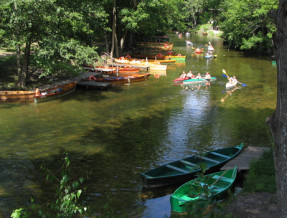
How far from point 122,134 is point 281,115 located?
11993mm

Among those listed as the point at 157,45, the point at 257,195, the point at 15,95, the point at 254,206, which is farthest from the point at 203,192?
the point at 157,45

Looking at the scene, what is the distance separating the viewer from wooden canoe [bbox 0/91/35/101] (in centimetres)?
2219

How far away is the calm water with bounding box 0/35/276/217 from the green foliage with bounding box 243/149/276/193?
8.71ft

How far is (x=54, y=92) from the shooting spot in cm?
2397

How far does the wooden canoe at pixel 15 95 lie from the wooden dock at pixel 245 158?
15.2 m

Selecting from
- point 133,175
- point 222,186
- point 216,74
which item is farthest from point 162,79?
point 222,186

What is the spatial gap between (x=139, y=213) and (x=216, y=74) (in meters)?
26.4

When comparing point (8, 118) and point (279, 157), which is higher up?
point (279, 157)

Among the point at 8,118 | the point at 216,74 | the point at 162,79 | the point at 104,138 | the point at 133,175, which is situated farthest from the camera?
the point at 216,74

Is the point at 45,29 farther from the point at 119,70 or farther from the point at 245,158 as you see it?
the point at 245,158

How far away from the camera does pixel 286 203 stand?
19.4ft

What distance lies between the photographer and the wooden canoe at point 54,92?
23078 millimetres

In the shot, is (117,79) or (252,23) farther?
(252,23)

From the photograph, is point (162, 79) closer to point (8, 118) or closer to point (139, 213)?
point (8, 118)
